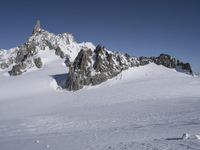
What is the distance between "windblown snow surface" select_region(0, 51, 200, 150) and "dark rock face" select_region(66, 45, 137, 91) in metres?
2.55

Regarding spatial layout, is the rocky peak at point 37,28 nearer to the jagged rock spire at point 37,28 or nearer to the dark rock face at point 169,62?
the jagged rock spire at point 37,28

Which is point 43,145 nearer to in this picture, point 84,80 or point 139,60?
point 84,80

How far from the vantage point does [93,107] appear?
52375 millimetres

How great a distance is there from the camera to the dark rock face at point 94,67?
81.0 m

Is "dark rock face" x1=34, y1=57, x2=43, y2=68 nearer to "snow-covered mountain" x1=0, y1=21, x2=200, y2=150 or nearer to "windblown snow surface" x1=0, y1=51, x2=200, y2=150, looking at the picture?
"snow-covered mountain" x1=0, y1=21, x2=200, y2=150

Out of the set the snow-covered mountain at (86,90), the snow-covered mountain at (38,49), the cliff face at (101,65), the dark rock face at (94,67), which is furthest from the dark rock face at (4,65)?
the dark rock face at (94,67)

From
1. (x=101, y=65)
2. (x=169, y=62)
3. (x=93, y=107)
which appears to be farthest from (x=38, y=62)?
(x=93, y=107)

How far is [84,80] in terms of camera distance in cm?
8150

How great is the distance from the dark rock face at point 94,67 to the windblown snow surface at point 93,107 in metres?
2.55

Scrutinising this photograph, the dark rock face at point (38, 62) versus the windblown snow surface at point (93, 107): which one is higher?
the dark rock face at point (38, 62)

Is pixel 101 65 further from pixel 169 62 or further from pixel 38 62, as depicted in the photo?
pixel 38 62

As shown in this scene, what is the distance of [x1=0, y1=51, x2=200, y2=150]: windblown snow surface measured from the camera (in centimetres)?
2461

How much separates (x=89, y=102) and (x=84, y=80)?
22611mm

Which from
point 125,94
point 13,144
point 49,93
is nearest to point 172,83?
point 125,94
